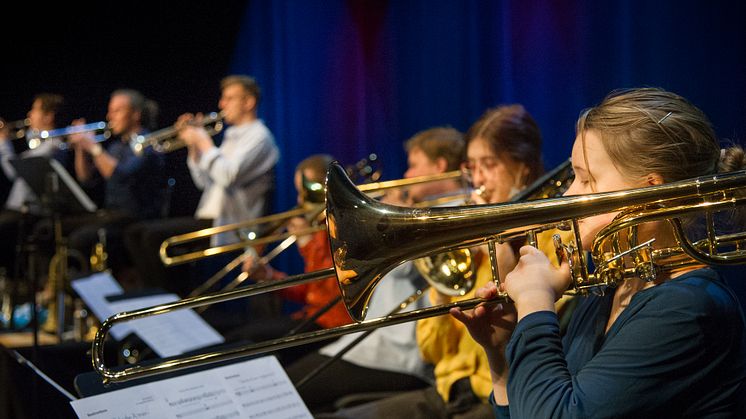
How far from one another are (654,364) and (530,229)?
0.96 ft

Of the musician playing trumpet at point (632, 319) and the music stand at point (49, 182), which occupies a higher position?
the music stand at point (49, 182)

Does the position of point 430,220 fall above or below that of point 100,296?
above

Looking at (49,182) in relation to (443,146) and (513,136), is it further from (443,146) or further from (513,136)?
(513,136)

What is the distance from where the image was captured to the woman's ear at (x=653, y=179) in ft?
4.39

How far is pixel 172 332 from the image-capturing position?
2.62 m

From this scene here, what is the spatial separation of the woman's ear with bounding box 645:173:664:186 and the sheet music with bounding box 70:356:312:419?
2.73 feet

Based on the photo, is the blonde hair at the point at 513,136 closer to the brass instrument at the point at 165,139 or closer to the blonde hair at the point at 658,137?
the blonde hair at the point at 658,137

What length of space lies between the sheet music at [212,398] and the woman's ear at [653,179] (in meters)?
0.83

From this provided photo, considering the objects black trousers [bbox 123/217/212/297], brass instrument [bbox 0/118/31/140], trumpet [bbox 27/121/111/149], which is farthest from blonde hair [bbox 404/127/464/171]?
brass instrument [bbox 0/118/31/140]

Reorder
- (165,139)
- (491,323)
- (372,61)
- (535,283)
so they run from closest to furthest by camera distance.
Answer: (535,283), (491,323), (372,61), (165,139)

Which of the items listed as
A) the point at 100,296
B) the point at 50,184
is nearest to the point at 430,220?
the point at 100,296

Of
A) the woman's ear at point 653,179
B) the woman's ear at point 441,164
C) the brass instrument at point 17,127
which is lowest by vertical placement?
the woman's ear at point 653,179

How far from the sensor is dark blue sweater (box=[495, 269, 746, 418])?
1.14 meters

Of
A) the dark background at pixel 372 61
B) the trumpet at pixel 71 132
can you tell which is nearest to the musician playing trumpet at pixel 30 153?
the trumpet at pixel 71 132
